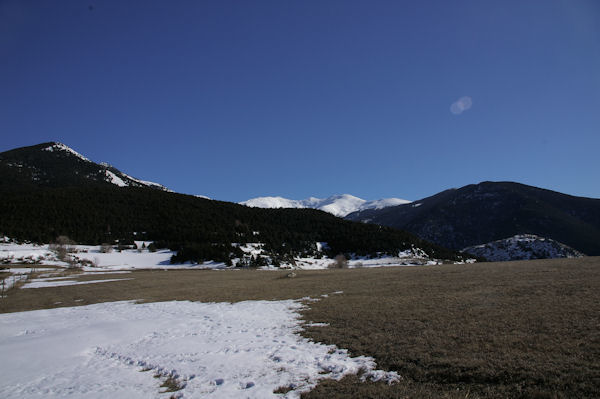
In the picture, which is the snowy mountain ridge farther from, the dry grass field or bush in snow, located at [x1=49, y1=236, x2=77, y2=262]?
bush in snow, located at [x1=49, y1=236, x2=77, y2=262]

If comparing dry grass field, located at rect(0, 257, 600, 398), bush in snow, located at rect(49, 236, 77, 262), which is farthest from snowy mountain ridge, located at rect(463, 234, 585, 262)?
bush in snow, located at rect(49, 236, 77, 262)

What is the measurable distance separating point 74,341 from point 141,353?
543 centimetres

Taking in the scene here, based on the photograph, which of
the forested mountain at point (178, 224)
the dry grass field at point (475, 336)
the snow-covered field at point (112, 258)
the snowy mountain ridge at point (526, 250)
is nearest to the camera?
the dry grass field at point (475, 336)

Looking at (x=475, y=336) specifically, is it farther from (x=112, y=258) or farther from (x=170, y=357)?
(x=112, y=258)

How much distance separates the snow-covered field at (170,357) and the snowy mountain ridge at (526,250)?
158303 millimetres

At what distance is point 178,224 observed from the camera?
131 meters

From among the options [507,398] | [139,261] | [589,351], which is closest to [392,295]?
[589,351]

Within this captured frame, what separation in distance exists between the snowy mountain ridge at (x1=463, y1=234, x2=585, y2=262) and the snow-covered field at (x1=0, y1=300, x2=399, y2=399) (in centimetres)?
15830

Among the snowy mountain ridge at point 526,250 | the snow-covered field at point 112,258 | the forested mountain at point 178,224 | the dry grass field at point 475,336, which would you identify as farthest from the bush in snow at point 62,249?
the snowy mountain ridge at point 526,250

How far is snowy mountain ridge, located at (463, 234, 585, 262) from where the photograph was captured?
14050cm

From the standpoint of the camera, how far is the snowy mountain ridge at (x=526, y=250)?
461 feet

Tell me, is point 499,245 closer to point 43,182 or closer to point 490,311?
point 490,311

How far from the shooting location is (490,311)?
15.8m

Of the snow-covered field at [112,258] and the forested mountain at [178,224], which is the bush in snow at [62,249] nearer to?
the snow-covered field at [112,258]
